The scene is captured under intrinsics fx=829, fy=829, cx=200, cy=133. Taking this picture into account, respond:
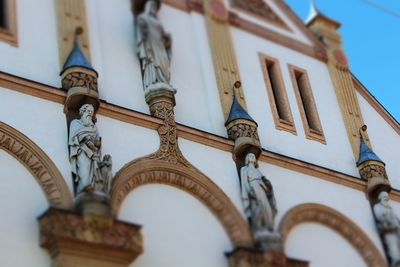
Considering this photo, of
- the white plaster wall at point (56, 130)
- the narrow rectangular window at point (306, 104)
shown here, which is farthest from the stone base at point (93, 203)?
the narrow rectangular window at point (306, 104)

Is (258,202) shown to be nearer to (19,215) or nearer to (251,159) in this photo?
(251,159)

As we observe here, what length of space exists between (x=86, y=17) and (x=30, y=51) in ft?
4.75

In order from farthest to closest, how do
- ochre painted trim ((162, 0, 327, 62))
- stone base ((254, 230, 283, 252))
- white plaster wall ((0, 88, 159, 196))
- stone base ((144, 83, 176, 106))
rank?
ochre painted trim ((162, 0, 327, 62))
stone base ((144, 83, 176, 106))
stone base ((254, 230, 283, 252))
white plaster wall ((0, 88, 159, 196))

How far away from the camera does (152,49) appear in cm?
1351

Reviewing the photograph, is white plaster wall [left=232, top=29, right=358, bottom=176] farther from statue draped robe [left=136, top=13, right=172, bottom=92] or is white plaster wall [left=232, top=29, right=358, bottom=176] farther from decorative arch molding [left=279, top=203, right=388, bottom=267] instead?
statue draped robe [left=136, top=13, right=172, bottom=92]

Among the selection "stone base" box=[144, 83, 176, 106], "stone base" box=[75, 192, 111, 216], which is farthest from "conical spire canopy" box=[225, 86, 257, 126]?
"stone base" box=[75, 192, 111, 216]

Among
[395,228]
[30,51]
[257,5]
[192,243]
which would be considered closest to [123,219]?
[192,243]

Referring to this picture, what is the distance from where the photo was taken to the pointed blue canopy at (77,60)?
39.7ft

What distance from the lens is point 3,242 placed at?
396 inches

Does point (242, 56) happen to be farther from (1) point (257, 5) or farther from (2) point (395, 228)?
(2) point (395, 228)

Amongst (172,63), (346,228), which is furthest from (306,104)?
(172,63)

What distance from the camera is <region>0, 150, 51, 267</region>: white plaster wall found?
33.1 ft

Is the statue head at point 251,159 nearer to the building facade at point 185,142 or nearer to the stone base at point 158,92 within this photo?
the building facade at point 185,142

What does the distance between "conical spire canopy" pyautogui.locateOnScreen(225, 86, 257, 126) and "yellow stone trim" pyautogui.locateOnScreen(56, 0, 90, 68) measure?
256 cm
